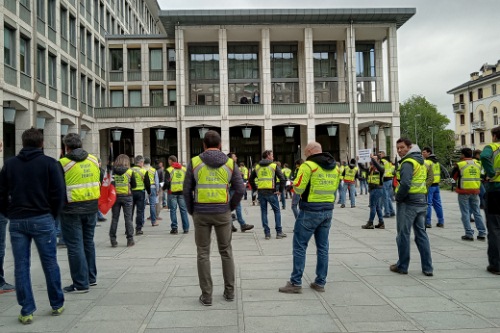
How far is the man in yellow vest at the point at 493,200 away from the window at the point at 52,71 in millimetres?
25183

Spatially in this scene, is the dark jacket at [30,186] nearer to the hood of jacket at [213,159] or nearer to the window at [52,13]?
the hood of jacket at [213,159]

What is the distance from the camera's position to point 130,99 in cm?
3853

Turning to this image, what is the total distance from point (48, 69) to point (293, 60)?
21317mm

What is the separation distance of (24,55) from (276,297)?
22.1 m

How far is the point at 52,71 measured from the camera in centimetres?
2633

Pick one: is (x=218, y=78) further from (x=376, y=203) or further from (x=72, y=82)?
(x=376, y=203)

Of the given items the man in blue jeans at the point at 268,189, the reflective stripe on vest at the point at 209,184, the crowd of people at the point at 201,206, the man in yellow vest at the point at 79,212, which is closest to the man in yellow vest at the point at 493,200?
the crowd of people at the point at 201,206

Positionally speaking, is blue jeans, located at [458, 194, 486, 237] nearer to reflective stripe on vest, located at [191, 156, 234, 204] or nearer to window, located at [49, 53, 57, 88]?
reflective stripe on vest, located at [191, 156, 234, 204]

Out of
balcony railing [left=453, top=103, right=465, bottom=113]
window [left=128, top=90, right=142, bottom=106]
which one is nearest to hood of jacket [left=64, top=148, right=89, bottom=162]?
window [left=128, top=90, right=142, bottom=106]

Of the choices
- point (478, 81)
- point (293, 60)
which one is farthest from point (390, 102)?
point (478, 81)

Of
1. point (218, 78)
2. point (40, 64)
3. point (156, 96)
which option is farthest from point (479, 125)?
point (40, 64)

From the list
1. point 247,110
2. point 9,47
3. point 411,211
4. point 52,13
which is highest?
point 52,13

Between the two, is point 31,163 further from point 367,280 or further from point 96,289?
point 367,280

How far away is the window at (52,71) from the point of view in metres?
26.0
